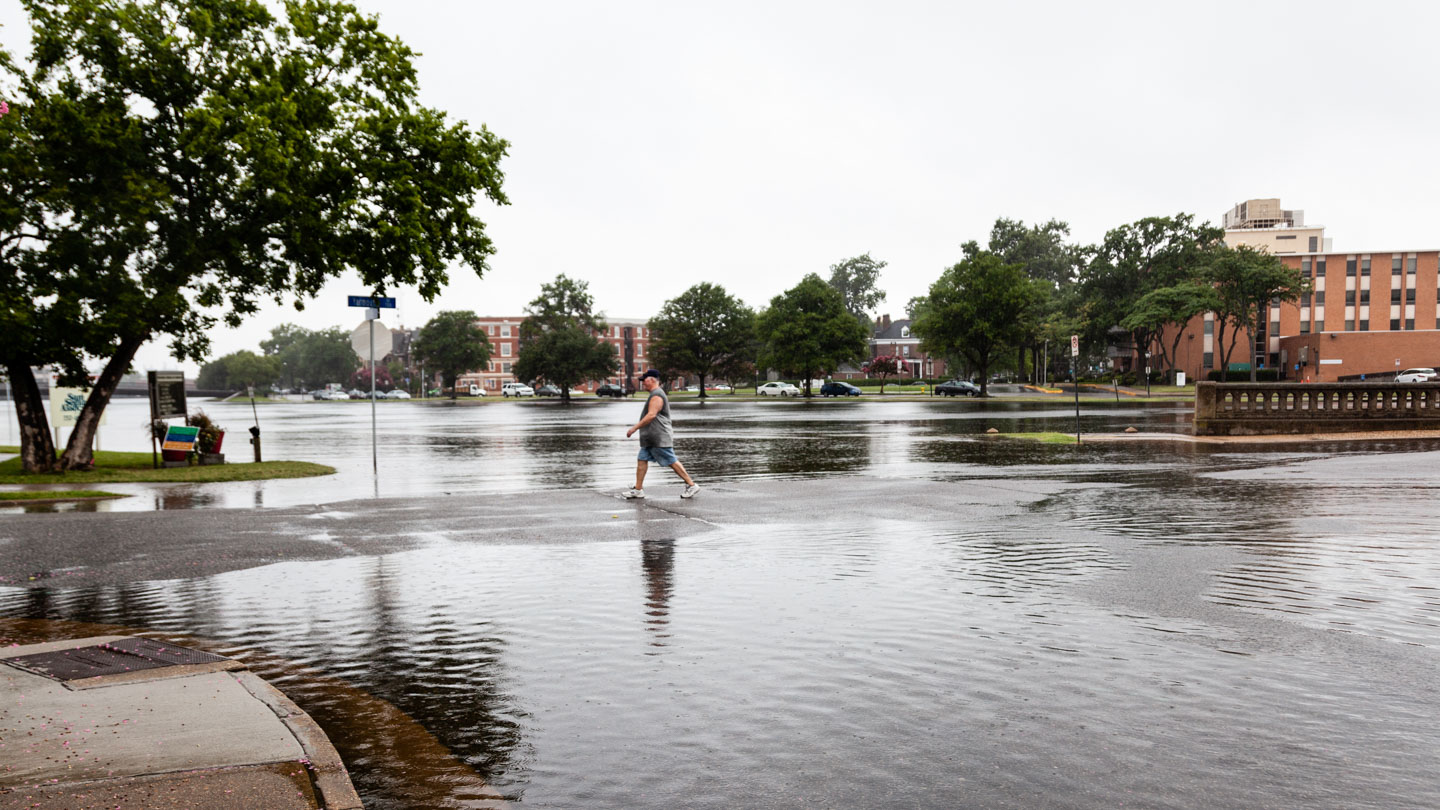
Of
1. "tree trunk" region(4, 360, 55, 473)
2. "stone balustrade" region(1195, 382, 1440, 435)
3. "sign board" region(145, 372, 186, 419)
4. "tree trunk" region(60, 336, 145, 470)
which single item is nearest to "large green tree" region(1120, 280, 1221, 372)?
"stone balustrade" region(1195, 382, 1440, 435)

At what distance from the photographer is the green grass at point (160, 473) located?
17484 mm

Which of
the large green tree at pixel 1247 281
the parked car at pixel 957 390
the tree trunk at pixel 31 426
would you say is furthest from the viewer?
the parked car at pixel 957 390

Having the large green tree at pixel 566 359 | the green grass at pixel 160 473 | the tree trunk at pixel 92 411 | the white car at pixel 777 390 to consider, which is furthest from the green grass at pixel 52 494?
the white car at pixel 777 390

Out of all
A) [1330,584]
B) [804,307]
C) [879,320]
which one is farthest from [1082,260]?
[1330,584]

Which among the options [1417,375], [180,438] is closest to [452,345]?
[1417,375]

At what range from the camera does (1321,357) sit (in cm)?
8994

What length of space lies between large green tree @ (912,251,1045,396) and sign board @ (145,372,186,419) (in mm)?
64734

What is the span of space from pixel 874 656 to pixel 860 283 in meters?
161

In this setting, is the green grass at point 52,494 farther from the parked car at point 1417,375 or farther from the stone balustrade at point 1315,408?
the parked car at point 1417,375

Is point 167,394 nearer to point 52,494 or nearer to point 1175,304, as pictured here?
point 52,494

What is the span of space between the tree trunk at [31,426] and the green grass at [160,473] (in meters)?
0.36

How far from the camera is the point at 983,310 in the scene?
7931 centimetres

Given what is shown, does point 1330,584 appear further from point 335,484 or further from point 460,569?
point 335,484

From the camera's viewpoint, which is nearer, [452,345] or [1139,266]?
[1139,266]
